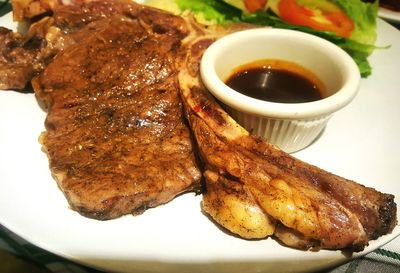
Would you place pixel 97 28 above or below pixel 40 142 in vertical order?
above

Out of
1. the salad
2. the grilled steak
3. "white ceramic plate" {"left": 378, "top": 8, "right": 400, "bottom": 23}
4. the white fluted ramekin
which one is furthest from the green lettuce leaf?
the grilled steak

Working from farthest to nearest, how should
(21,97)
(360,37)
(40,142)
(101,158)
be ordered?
1. (360,37)
2. (21,97)
3. (40,142)
4. (101,158)

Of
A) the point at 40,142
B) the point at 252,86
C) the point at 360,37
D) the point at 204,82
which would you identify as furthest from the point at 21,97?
the point at 360,37

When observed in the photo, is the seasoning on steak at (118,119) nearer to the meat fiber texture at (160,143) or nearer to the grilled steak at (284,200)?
the meat fiber texture at (160,143)

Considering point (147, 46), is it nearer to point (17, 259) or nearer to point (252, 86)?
point (252, 86)

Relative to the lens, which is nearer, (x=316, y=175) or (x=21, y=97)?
(x=316, y=175)

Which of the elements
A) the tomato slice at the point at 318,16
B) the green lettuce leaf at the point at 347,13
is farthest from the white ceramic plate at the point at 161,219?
the tomato slice at the point at 318,16

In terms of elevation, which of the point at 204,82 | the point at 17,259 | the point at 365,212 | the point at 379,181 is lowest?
the point at 17,259
